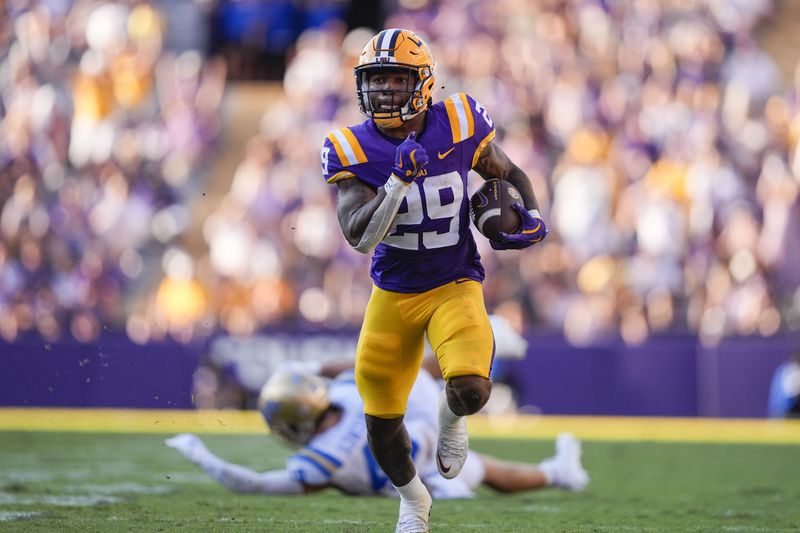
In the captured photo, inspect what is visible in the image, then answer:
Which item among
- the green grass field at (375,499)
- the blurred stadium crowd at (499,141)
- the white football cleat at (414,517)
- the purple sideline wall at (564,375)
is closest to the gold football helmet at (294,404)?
the green grass field at (375,499)

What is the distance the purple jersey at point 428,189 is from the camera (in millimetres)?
4641

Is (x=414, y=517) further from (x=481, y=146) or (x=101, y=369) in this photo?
(x=101, y=369)

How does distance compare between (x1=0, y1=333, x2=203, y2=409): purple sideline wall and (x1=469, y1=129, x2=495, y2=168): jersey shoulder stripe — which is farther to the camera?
(x1=0, y1=333, x2=203, y2=409): purple sideline wall

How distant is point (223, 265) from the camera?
11656 mm

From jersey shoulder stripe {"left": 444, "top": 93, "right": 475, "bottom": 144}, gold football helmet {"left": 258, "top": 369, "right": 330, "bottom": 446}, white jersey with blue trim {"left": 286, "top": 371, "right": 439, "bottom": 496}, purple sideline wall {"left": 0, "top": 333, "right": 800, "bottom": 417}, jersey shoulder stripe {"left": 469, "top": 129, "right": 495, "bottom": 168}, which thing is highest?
jersey shoulder stripe {"left": 444, "top": 93, "right": 475, "bottom": 144}

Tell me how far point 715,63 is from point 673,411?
11.9 feet

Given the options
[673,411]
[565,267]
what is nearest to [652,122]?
[565,267]

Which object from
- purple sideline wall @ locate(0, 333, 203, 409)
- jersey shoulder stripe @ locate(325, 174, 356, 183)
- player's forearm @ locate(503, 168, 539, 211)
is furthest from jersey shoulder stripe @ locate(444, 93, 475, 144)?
purple sideline wall @ locate(0, 333, 203, 409)

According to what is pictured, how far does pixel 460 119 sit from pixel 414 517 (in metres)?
1.43

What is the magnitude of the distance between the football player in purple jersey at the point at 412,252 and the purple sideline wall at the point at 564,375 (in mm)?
5885

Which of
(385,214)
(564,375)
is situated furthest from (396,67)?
(564,375)

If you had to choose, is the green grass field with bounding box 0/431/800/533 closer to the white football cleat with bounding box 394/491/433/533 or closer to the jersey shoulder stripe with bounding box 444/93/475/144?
the white football cleat with bounding box 394/491/433/533

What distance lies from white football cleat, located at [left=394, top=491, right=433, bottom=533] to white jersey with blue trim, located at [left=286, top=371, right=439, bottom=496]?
1.15m

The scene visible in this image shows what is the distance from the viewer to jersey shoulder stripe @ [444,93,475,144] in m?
4.77
